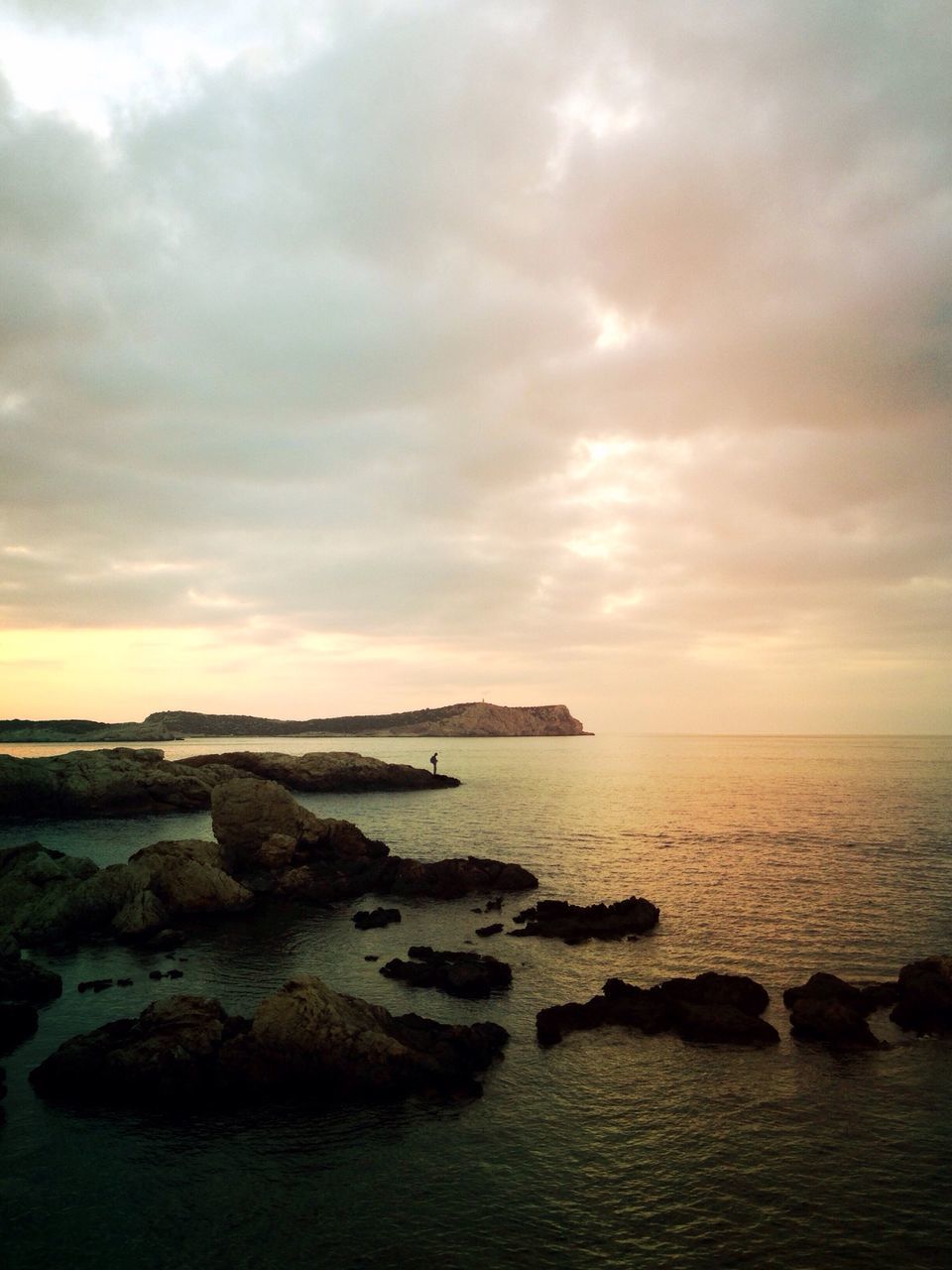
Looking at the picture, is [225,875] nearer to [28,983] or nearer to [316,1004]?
[28,983]

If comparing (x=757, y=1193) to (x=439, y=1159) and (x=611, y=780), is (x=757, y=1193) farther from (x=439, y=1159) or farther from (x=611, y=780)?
(x=611, y=780)

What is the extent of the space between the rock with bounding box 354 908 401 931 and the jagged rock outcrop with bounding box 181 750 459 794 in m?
67.6

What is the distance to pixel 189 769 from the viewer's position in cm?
8912

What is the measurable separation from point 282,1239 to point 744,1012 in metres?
15.8

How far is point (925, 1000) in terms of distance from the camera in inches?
922

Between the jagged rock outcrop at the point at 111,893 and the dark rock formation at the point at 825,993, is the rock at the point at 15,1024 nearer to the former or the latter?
the jagged rock outcrop at the point at 111,893

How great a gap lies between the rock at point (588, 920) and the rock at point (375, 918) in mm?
6311

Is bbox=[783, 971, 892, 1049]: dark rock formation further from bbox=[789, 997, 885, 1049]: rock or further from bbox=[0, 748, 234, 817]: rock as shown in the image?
bbox=[0, 748, 234, 817]: rock

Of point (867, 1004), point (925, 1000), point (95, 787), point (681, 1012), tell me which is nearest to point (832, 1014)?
point (867, 1004)

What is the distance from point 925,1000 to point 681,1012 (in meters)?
7.67

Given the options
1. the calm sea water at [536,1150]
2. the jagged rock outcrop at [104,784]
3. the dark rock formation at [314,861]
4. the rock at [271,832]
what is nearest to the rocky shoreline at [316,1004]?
the dark rock formation at [314,861]

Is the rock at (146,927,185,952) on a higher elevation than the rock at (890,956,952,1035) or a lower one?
lower

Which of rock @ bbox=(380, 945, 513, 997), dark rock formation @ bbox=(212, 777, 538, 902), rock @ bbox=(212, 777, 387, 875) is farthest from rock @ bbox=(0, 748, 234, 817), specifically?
rock @ bbox=(380, 945, 513, 997)

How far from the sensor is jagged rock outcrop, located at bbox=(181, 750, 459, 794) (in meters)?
106
